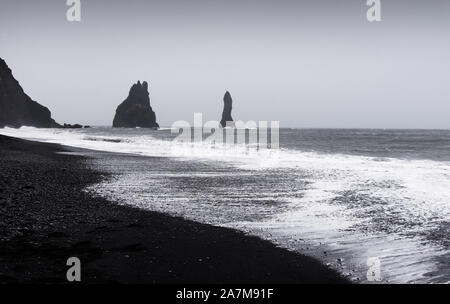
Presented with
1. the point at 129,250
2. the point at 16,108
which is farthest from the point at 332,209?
the point at 16,108

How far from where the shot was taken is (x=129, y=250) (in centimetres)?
785

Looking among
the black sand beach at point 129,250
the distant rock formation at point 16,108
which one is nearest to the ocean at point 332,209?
the black sand beach at point 129,250

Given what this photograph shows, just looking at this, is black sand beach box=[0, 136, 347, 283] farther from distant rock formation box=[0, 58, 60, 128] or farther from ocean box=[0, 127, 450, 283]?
distant rock formation box=[0, 58, 60, 128]

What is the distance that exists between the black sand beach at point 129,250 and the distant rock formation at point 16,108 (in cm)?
11698

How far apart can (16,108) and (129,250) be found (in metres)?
147

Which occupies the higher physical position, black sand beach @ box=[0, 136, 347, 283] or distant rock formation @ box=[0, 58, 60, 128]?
distant rock formation @ box=[0, 58, 60, 128]

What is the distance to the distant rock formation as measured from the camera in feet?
398

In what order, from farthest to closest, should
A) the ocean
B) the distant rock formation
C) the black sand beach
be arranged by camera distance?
the distant rock formation, the ocean, the black sand beach

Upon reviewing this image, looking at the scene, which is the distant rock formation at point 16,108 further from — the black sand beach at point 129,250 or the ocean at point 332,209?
the black sand beach at point 129,250

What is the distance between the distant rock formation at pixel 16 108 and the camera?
121438 millimetres

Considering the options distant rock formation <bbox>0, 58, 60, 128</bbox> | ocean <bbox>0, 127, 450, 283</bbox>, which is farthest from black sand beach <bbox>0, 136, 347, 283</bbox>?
distant rock formation <bbox>0, 58, 60, 128</bbox>

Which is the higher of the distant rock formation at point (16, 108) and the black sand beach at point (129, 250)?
the distant rock formation at point (16, 108)

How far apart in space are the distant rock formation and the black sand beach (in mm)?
116976
